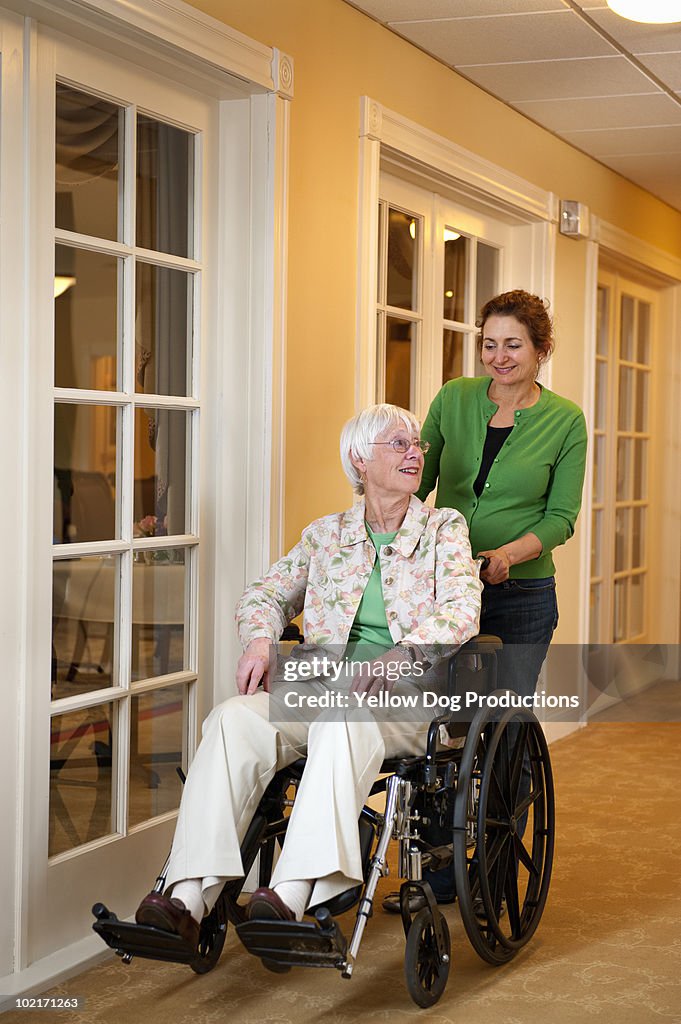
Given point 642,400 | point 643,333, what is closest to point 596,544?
point 642,400

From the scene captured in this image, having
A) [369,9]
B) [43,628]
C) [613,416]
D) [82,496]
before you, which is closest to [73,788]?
[43,628]

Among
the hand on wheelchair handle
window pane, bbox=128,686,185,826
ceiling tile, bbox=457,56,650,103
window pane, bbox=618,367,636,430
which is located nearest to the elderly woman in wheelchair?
the hand on wheelchair handle

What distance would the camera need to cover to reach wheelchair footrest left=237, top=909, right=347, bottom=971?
212 cm

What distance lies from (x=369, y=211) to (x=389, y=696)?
64.8 inches

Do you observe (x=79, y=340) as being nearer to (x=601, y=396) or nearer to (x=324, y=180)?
(x=601, y=396)

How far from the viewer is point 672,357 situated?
6.64 meters

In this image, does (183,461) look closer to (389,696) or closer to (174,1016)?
(389,696)

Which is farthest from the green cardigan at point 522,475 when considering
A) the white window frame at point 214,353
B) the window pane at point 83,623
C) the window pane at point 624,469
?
the window pane at point 624,469

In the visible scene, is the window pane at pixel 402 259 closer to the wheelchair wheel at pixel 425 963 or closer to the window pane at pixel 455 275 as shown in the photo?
the window pane at pixel 455 275

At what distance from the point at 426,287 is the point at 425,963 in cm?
242

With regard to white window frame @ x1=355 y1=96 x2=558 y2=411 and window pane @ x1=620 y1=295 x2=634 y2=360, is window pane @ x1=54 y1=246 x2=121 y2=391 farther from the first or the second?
window pane @ x1=620 y1=295 x2=634 y2=360

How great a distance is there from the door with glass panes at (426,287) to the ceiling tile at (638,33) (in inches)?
31.3

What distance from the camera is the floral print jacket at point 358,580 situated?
8.41ft

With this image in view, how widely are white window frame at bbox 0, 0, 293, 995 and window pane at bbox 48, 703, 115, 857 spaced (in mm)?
88
